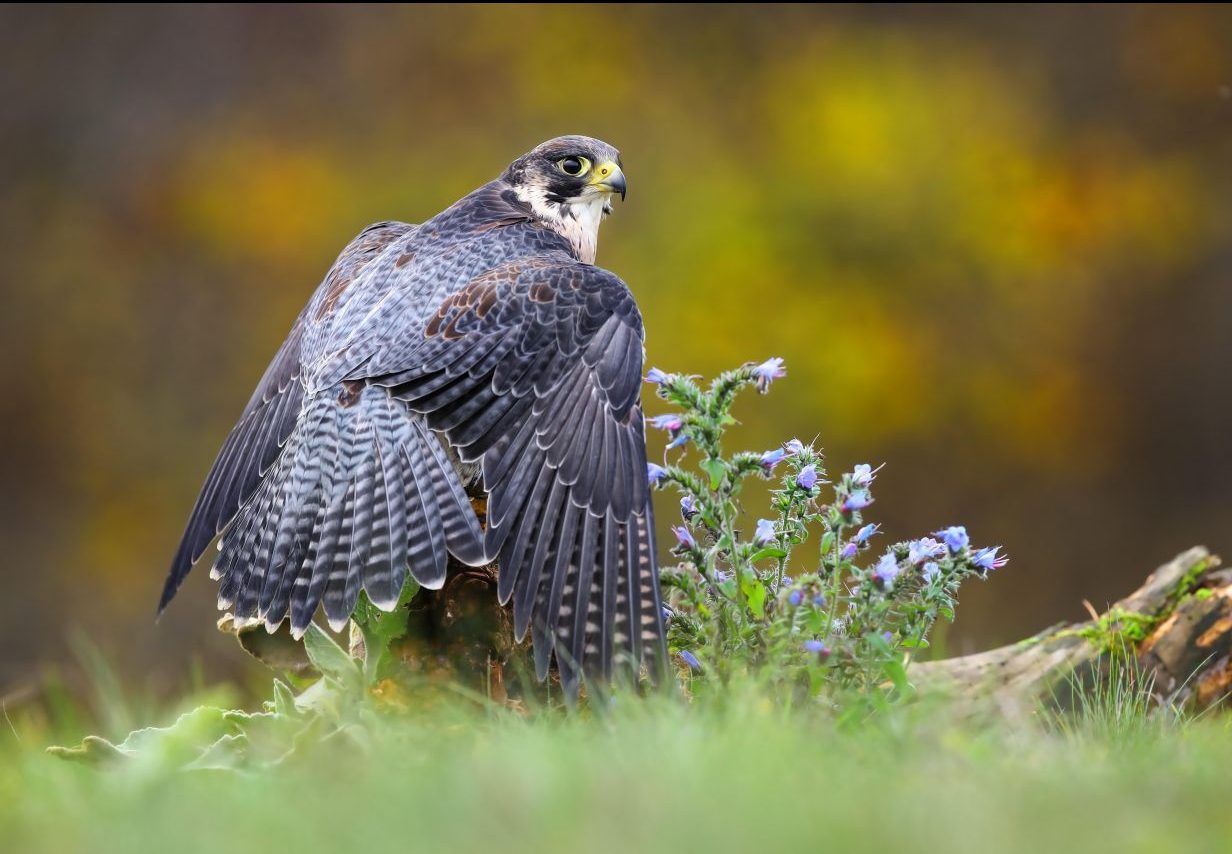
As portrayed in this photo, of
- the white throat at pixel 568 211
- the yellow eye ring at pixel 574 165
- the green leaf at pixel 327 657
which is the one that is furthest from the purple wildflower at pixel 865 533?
the yellow eye ring at pixel 574 165

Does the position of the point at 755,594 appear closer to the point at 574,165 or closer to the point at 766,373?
the point at 766,373

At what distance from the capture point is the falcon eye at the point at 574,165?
4.72 metres

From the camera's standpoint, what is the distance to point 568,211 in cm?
477

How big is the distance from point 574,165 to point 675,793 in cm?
295

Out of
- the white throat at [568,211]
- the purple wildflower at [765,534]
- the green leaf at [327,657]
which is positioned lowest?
the green leaf at [327,657]

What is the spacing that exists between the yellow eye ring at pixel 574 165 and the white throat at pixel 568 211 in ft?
0.26

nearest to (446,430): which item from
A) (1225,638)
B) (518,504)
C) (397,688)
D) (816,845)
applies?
(518,504)

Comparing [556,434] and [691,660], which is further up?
[556,434]

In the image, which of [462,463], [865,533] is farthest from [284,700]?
[865,533]

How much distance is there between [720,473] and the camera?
326 centimetres

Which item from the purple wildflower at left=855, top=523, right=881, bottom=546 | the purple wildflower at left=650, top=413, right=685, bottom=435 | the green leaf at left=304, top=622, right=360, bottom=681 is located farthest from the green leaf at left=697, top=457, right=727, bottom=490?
the green leaf at left=304, top=622, right=360, bottom=681

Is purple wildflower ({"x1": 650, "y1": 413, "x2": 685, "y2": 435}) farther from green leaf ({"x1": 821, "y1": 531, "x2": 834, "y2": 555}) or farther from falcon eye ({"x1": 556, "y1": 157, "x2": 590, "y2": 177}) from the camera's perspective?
falcon eye ({"x1": 556, "y1": 157, "x2": 590, "y2": 177})

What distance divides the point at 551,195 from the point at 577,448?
4.85 ft

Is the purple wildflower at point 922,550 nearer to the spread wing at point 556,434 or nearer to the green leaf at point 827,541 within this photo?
the green leaf at point 827,541
